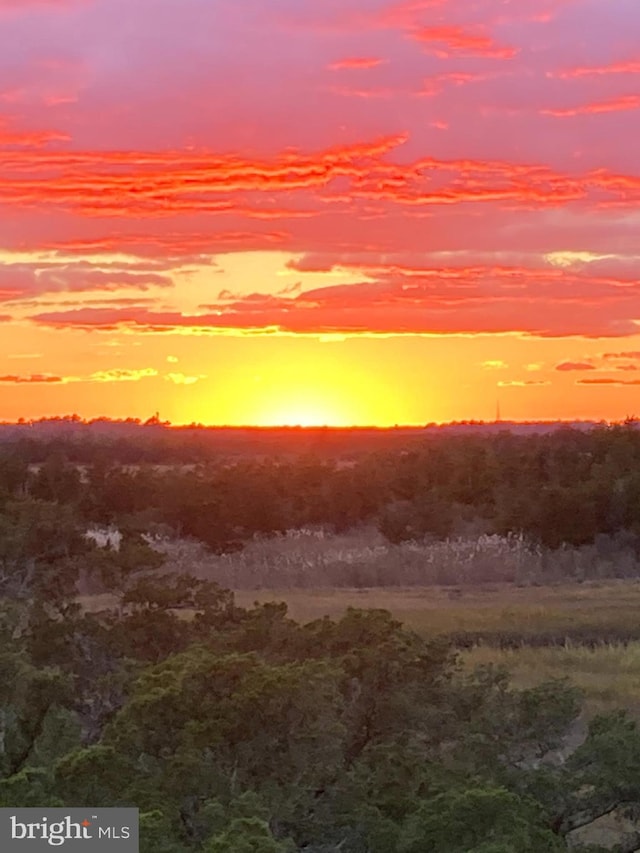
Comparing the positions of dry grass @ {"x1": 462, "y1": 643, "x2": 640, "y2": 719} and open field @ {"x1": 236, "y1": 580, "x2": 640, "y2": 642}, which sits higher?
open field @ {"x1": 236, "y1": 580, "x2": 640, "y2": 642}

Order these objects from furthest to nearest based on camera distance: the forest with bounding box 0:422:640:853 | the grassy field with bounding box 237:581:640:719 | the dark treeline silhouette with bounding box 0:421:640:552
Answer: the dark treeline silhouette with bounding box 0:421:640:552 → the grassy field with bounding box 237:581:640:719 → the forest with bounding box 0:422:640:853

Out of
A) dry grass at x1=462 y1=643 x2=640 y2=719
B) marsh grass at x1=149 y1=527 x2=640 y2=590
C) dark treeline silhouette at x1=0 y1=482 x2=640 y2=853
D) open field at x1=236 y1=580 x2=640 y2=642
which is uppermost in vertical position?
dark treeline silhouette at x1=0 y1=482 x2=640 y2=853

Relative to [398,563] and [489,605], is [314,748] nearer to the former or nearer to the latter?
[489,605]

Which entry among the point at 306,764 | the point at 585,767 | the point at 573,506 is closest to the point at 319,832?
the point at 306,764

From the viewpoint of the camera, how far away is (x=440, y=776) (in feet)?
22.1

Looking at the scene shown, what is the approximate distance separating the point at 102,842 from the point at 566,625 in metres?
17.4

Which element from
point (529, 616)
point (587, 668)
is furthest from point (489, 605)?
point (587, 668)

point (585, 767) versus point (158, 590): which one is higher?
point (158, 590)

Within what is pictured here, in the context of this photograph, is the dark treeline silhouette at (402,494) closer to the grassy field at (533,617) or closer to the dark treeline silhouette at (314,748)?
the grassy field at (533,617)

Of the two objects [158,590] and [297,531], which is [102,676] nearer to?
[158,590]
